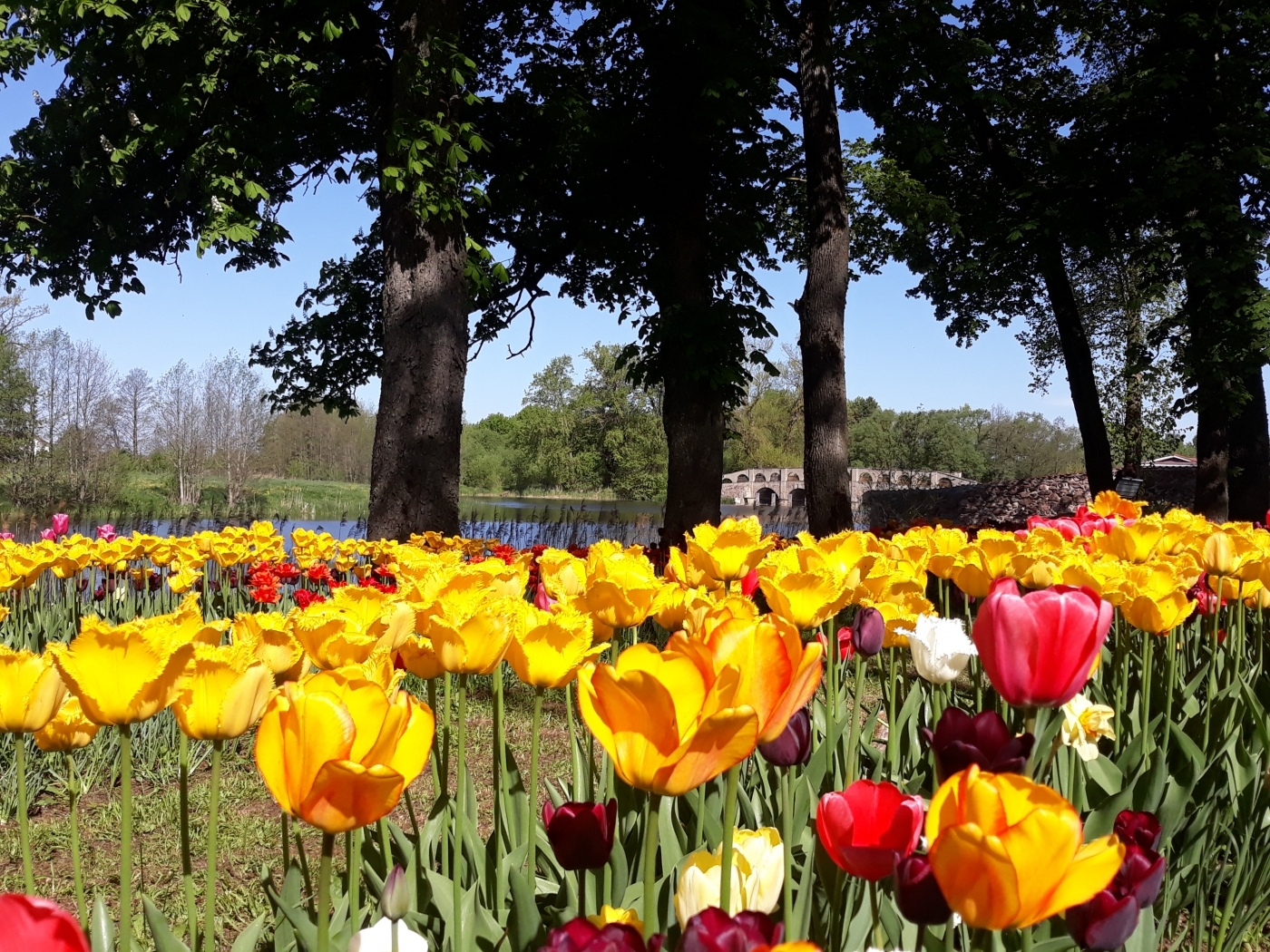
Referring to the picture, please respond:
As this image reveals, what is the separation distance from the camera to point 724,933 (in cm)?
66

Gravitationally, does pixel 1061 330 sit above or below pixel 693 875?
above

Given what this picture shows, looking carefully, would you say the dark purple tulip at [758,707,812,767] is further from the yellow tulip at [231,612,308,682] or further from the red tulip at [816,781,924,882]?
the yellow tulip at [231,612,308,682]

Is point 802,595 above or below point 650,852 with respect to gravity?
above

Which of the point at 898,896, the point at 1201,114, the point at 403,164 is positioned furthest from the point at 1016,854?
the point at 1201,114

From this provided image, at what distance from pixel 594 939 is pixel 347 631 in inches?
31.0

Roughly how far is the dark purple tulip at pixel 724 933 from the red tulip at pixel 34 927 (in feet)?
1.28

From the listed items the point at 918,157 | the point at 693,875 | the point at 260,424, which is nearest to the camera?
the point at 693,875

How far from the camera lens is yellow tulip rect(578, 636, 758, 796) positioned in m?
0.82

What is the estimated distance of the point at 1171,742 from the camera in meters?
2.38

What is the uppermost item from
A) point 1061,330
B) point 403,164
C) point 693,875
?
point 403,164

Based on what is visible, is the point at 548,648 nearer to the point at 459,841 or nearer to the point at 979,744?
the point at 459,841

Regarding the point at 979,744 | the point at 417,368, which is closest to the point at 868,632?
the point at 979,744

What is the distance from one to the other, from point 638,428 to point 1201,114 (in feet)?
149

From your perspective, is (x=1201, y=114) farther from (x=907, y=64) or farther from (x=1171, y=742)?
(x=1171, y=742)
